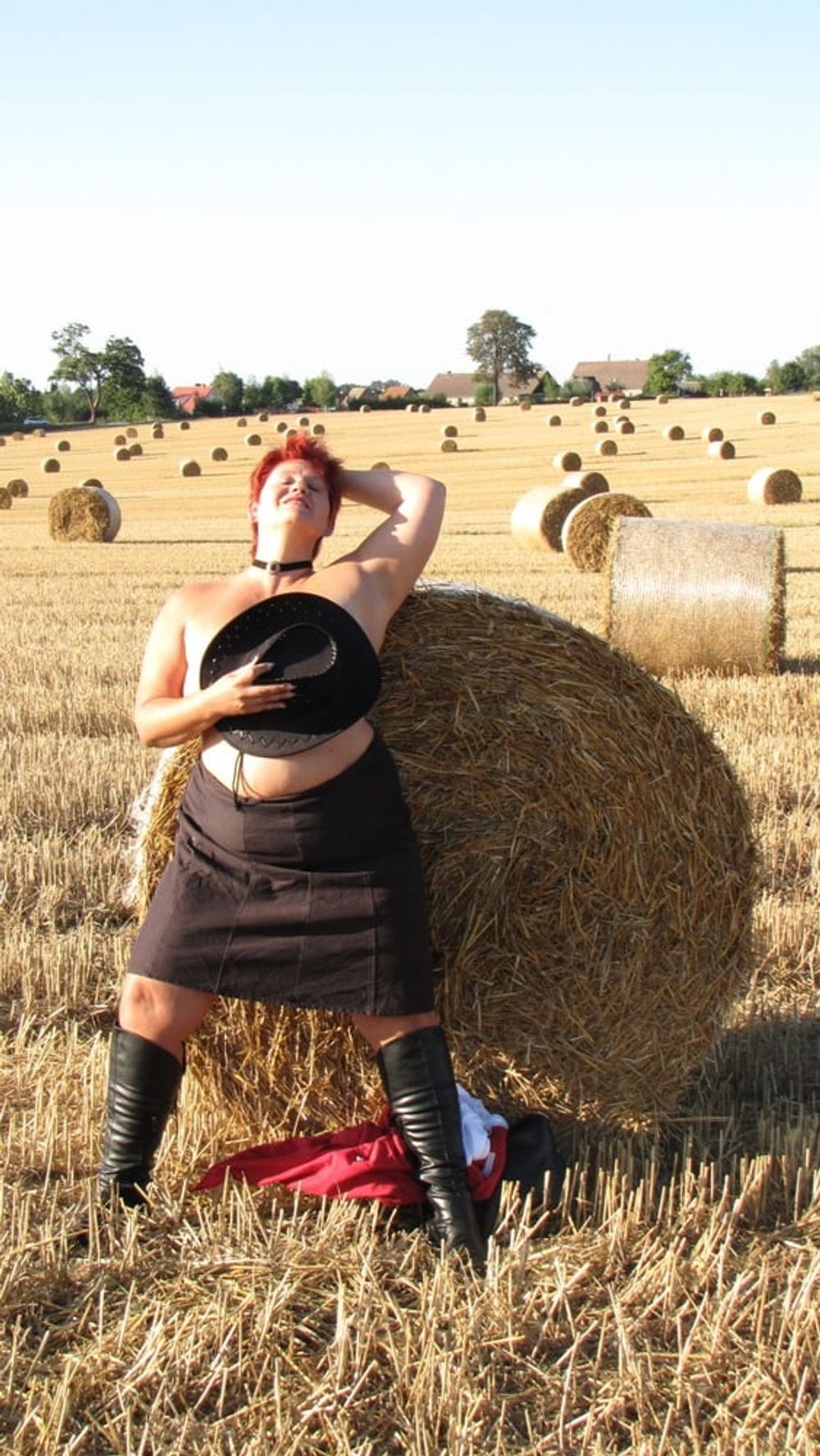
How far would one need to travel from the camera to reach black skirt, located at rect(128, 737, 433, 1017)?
3410 mm

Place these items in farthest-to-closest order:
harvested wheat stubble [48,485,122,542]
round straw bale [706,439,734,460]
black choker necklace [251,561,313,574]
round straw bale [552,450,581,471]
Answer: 1. round straw bale [706,439,734,460]
2. round straw bale [552,450,581,471]
3. harvested wheat stubble [48,485,122,542]
4. black choker necklace [251,561,313,574]

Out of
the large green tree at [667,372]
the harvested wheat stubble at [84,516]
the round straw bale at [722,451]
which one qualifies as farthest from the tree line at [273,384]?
the harvested wheat stubble at [84,516]

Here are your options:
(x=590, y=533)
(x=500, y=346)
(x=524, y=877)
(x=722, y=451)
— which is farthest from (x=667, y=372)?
(x=524, y=877)

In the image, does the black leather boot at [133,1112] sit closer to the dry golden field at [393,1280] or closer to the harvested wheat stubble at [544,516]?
the dry golden field at [393,1280]

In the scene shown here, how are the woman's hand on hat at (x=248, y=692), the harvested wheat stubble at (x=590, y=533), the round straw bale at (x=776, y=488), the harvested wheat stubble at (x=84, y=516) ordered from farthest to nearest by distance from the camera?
1. the round straw bale at (x=776, y=488)
2. the harvested wheat stubble at (x=84, y=516)
3. the harvested wheat stubble at (x=590, y=533)
4. the woman's hand on hat at (x=248, y=692)

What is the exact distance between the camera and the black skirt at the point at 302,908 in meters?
3.41

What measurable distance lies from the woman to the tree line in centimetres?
7705

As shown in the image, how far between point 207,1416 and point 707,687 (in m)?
7.70

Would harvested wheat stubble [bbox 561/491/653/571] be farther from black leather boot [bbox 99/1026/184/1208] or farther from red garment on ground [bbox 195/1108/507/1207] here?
black leather boot [bbox 99/1026/184/1208]

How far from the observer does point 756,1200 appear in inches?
138

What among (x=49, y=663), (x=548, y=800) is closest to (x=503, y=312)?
(x=49, y=663)

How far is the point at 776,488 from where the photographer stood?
1054 inches

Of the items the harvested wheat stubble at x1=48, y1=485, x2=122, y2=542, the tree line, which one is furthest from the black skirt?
the tree line

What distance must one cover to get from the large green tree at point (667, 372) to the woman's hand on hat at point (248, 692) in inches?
3184
